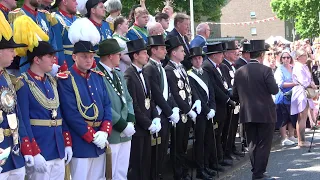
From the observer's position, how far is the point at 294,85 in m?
11.7

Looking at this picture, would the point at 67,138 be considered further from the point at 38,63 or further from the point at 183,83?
the point at 183,83

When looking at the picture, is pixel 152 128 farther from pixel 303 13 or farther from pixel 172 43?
pixel 303 13

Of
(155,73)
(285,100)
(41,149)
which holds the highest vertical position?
(155,73)

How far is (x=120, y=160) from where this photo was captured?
639 centimetres

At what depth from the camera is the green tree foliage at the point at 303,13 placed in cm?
4188

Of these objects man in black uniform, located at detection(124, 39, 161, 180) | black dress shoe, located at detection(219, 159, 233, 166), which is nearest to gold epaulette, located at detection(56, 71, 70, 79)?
man in black uniform, located at detection(124, 39, 161, 180)

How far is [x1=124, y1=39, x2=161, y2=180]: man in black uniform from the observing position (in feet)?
22.6

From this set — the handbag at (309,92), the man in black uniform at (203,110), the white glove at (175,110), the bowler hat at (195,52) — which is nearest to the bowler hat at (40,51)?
the white glove at (175,110)

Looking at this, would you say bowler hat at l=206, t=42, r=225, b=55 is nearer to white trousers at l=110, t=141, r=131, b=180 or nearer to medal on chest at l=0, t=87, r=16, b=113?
white trousers at l=110, t=141, r=131, b=180

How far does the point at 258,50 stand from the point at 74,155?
3.75 metres

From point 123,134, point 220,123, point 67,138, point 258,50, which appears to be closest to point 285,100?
point 220,123

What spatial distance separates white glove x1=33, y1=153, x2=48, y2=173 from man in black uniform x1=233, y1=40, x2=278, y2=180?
3913 mm

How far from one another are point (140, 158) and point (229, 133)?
3.69 meters

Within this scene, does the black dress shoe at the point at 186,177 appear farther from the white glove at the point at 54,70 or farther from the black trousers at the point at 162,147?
the white glove at the point at 54,70
